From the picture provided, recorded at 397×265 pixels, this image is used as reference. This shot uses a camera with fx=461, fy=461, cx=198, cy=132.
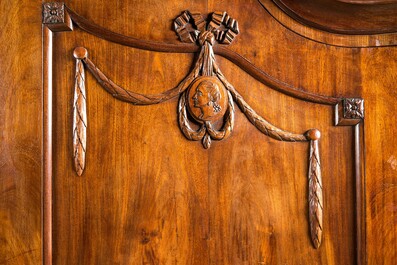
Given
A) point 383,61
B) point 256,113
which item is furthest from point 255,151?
point 383,61

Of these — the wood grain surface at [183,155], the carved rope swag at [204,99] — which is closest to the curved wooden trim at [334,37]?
the wood grain surface at [183,155]

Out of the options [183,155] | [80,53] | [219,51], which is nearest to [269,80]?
A: [219,51]

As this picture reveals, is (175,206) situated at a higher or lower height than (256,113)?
lower

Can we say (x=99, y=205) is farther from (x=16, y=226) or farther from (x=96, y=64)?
(x=96, y=64)

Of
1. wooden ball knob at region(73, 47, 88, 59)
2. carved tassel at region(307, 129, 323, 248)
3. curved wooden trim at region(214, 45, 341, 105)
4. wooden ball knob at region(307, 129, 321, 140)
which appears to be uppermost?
wooden ball knob at region(73, 47, 88, 59)

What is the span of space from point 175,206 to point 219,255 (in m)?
0.13

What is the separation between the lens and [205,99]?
909 millimetres

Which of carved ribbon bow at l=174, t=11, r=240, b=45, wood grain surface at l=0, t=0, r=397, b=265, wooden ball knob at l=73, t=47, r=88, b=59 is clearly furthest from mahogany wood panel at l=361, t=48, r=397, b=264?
wooden ball knob at l=73, t=47, r=88, b=59

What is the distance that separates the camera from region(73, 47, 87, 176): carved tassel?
2.99 ft

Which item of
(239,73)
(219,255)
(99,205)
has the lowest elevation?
(219,255)

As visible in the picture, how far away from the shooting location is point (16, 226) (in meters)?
0.91

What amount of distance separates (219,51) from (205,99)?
0.10 m

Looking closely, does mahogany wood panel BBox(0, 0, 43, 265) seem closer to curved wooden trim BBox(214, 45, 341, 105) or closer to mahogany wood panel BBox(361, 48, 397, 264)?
curved wooden trim BBox(214, 45, 341, 105)

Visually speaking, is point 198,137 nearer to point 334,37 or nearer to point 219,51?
point 219,51
